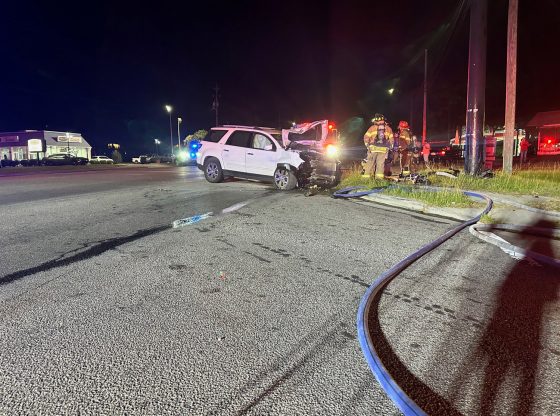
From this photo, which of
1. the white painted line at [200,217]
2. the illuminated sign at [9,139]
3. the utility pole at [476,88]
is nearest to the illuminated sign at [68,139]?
the illuminated sign at [9,139]

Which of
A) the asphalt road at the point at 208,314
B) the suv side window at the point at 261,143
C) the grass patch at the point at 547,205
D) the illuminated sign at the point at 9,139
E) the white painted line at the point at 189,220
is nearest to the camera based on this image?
the asphalt road at the point at 208,314

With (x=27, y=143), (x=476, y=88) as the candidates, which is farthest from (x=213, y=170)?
(x=27, y=143)

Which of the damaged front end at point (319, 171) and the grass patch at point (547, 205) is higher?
the damaged front end at point (319, 171)

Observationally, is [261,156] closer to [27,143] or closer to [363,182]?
[363,182]

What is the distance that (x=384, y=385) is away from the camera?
2.40 m

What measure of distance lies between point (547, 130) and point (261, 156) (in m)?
35.1

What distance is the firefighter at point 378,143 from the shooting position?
11477mm

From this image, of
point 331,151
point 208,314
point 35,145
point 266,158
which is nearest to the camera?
point 208,314

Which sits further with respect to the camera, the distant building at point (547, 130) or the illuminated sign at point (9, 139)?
the illuminated sign at point (9, 139)

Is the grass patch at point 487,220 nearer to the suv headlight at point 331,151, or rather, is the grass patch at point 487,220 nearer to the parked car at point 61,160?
the suv headlight at point 331,151

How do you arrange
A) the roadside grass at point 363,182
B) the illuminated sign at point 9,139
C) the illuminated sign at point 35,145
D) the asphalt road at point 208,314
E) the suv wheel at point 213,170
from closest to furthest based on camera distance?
the asphalt road at point 208,314, the roadside grass at point 363,182, the suv wheel at point 213,170, the illuminated sign at point 35,145, the illuminated sign at point 9,139

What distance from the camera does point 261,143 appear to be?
12.1 metres

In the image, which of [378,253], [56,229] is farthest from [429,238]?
[56,229]

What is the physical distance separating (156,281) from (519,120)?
47.2 m
